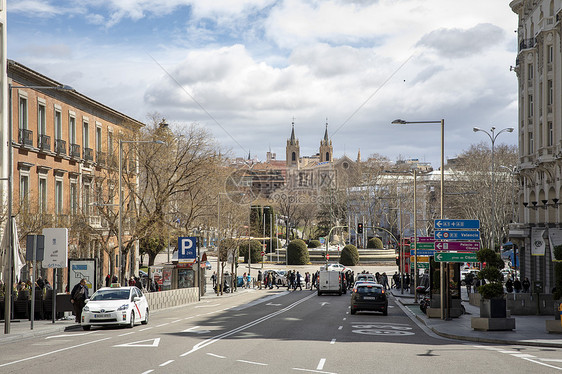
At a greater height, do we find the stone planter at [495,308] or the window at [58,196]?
the window at [58,196]

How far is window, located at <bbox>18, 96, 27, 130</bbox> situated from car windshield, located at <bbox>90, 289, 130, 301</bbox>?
2071 centimetres

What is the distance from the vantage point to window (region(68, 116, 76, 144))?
5178 cm

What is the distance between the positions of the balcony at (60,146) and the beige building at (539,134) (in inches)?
1207

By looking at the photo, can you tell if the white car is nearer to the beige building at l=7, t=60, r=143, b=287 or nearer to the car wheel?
the car wheel

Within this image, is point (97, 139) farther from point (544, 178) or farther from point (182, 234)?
point (544, 178)

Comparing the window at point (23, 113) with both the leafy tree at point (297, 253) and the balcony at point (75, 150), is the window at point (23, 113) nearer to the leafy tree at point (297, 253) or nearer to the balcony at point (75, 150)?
the balcony at point (75, 150)

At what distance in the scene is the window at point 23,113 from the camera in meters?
44.1

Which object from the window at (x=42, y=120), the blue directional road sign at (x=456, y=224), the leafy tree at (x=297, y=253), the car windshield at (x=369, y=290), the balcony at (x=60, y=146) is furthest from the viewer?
the leafy tree at (x=297, y=253)

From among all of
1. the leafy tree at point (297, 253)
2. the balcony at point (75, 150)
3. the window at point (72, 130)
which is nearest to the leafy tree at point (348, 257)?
the leafy tree at point (297, 253)

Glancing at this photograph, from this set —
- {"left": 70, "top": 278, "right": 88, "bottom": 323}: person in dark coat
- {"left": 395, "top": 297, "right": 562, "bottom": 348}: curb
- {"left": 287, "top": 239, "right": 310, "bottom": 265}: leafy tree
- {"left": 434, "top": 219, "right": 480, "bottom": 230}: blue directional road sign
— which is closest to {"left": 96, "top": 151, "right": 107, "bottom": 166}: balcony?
{"left": 70, "top": 278, "right": 88, "bottom": 323}: person in dark coat

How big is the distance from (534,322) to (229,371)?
1868cm

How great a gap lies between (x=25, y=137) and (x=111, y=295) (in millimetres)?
20860

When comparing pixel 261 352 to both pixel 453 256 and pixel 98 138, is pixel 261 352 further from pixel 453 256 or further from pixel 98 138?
pixel 98 138

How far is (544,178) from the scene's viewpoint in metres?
53.1
